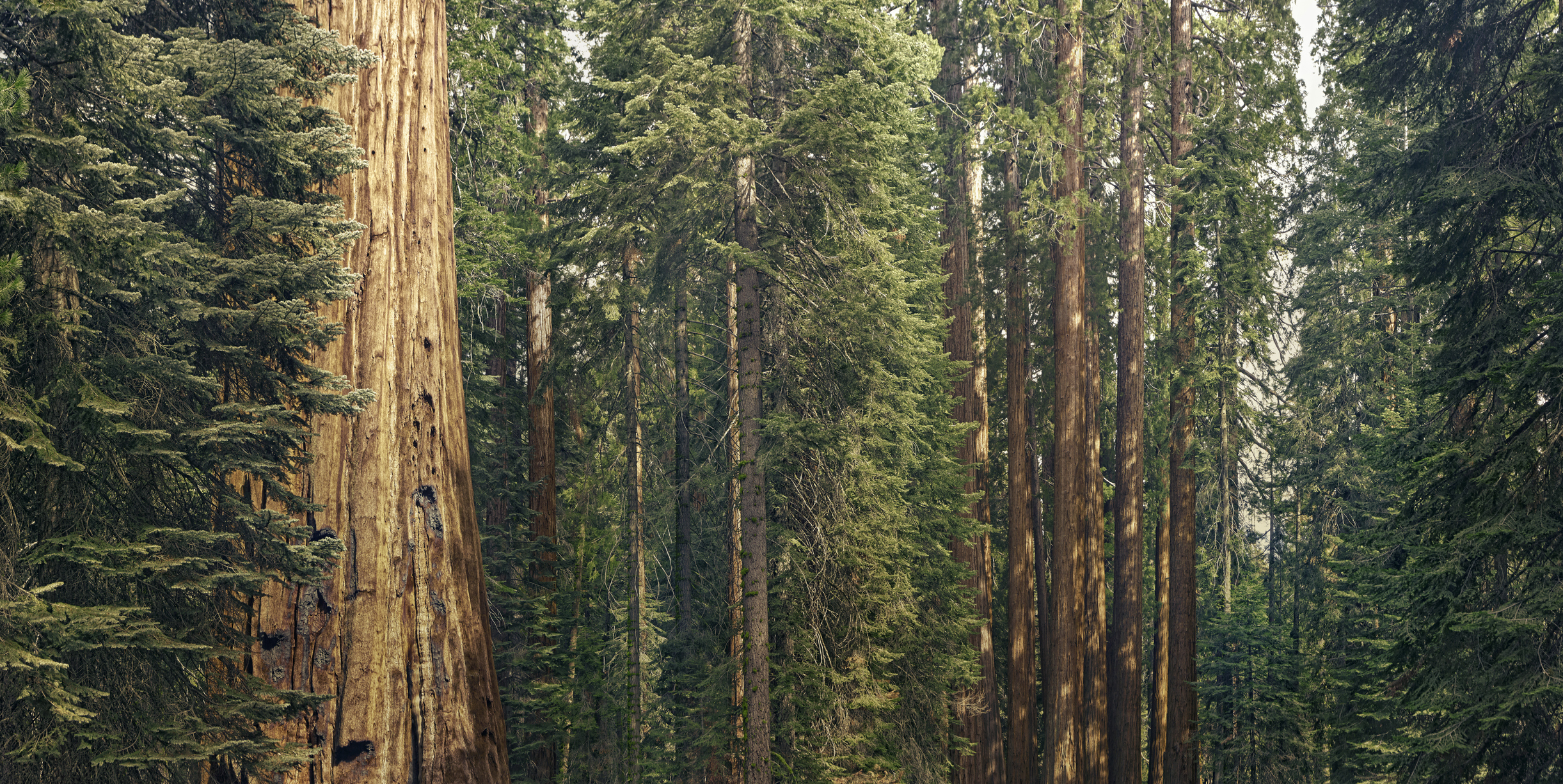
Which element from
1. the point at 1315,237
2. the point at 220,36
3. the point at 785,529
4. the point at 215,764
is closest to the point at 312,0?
the point at 220,36

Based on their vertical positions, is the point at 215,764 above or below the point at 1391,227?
below

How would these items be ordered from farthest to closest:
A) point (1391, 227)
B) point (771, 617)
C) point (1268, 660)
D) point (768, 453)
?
1. point (1268, 660)
2. point (1391, 227)
3. point (771, 617)
4. point (768, 453)

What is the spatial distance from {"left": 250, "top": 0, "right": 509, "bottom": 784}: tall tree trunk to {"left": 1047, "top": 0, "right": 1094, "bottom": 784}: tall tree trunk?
10.1m

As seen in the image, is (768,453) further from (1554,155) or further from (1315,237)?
(1315,237)

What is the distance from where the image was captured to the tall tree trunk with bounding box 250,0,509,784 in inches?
196

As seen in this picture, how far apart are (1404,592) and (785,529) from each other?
227 inches

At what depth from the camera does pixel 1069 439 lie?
14.6 m

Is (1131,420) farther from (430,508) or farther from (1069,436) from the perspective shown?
(430,508)

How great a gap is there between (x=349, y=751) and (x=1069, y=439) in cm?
1172

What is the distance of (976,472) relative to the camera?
1867 centimetres

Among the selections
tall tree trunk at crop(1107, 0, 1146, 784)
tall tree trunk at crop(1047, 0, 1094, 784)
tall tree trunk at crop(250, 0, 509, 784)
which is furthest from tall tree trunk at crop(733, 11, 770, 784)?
tall tree trunk at crop(1107, 0, 1146, 784)

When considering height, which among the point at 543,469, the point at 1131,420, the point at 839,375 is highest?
the point at 839,375

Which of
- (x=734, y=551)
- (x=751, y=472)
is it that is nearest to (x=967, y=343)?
(x=734, y=551)

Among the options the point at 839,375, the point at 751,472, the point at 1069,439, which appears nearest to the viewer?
the point at 751,472
